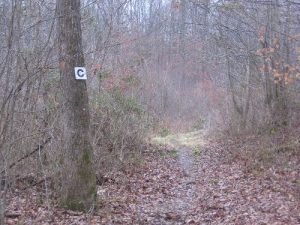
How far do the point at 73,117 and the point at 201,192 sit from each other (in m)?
3.93

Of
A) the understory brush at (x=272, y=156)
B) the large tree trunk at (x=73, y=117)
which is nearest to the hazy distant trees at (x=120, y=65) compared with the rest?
the large tree trunk at (x=73, y=117)

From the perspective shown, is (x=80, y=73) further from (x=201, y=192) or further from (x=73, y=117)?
(x=201, y=192)

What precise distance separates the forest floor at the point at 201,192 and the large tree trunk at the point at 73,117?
0.36 metres

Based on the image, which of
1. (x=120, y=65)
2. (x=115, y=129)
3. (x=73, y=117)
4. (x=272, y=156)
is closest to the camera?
(x=73, y=117)

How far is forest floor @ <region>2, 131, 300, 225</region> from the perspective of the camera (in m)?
8.50

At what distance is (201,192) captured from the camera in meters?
11.1

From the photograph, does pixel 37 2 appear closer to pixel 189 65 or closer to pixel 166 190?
pixel 166 190

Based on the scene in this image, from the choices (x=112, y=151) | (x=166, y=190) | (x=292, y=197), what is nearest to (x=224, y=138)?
(x=112, y=151)

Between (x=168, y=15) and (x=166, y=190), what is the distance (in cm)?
2537

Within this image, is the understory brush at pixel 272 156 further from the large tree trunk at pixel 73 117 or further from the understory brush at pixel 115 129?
the large tree trunk at pixel 73 117

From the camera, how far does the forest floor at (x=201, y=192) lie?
335 inches

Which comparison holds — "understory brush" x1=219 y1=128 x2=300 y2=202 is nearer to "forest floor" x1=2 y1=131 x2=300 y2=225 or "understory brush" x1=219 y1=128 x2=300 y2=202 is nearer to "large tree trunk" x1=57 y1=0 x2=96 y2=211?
"forest floor" x1=2 y1=131 x2=300 y2=225

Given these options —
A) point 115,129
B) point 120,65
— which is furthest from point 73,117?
point 120,65

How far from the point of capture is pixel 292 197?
9.39m
